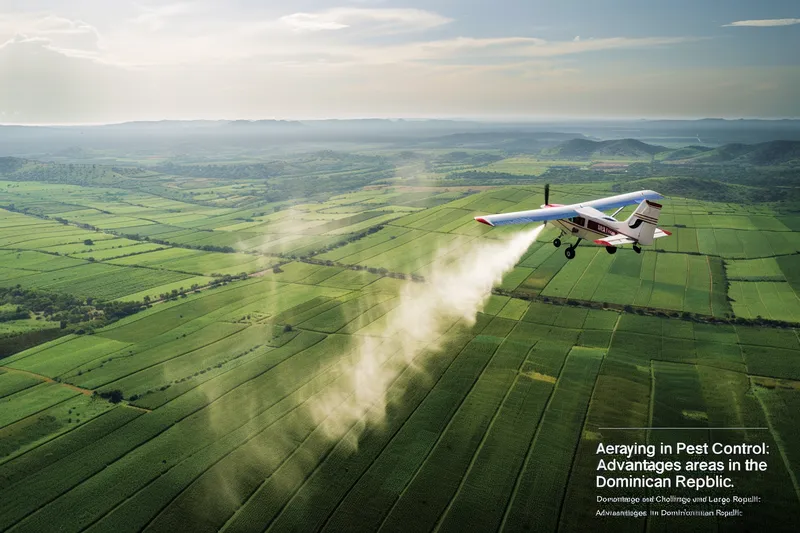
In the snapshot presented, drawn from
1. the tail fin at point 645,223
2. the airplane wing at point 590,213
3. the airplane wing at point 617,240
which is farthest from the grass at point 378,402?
the airplane wing at point 590,213

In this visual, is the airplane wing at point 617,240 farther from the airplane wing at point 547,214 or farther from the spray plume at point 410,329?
the spray plume at point 410,329

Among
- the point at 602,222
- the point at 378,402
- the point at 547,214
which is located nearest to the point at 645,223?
the point at 602,222

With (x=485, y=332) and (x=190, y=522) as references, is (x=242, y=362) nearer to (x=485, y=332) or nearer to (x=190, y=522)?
(x=190, y=522)

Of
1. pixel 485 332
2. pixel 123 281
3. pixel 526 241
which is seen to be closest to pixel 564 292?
pixel 485 332

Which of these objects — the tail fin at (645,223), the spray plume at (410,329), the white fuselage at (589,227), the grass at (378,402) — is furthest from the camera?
the spray plume at (410,329)

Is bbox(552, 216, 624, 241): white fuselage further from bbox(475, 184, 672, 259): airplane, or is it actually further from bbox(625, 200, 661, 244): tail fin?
bbox(625, 200, 661, 244): tail fin
